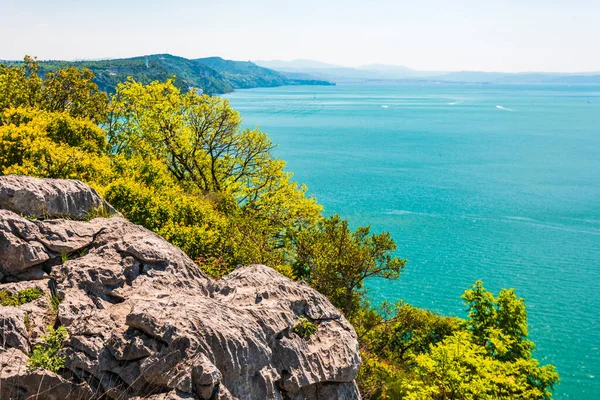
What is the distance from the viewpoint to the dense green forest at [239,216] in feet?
73.0

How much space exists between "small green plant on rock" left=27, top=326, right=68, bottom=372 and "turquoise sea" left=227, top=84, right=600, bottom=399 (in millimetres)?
39162

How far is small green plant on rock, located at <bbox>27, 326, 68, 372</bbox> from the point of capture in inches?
410

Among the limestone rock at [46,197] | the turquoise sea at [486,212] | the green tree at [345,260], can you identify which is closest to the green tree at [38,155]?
the limestone rock at [46,197]

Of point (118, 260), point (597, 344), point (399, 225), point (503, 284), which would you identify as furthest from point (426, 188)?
point (118, 260)

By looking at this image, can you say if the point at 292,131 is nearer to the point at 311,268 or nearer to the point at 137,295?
the point at 311,268

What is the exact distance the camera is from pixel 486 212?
257 ft

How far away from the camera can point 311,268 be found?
28016mm

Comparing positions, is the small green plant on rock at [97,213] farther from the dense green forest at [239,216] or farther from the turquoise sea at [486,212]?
the turquoise sea at [486,212]

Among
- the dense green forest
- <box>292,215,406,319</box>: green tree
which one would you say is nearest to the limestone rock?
the dense green forest

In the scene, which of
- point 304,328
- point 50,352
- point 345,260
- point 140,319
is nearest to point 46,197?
point 50,352

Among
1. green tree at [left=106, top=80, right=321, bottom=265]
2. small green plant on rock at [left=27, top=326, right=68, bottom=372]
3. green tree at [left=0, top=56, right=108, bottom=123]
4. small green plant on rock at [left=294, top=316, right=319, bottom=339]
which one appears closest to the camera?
small green plant on rock at [left=27, top=326, right=68, bottom=372]

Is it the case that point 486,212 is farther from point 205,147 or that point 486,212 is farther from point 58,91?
point 58,91

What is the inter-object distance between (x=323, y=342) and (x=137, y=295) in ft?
18.3

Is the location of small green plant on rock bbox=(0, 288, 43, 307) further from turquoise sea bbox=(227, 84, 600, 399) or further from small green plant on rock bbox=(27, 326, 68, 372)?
turquoise sea bbox=(227, 84, 600, 399)
